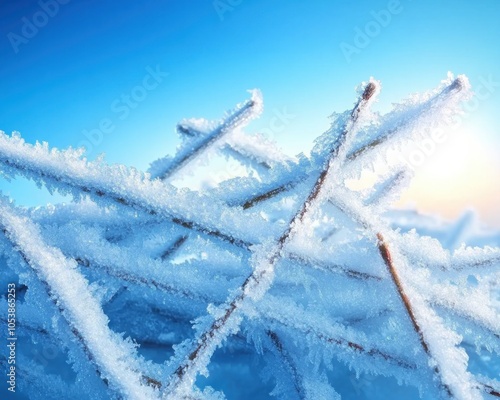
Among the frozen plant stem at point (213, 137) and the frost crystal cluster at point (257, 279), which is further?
the frozen plant stem at point (213, 137)

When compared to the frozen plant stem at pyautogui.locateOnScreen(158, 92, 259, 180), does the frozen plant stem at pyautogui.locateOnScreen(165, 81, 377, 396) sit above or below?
below

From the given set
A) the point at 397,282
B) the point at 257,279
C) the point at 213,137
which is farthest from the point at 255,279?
the point at 213,137

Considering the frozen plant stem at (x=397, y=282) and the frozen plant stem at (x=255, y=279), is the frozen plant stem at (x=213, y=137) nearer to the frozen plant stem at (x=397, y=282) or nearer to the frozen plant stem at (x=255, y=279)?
the frozen plant stem at (x=255, y=279)

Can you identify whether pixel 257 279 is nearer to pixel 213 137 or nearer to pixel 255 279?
pixel 255 279

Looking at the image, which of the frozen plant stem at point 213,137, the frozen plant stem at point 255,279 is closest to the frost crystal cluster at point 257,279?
the frozen plant stem at point 255,279

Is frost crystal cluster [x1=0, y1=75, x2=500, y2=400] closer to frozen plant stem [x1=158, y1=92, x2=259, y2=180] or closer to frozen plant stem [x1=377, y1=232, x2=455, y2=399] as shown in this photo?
frozen plant stem [x1=377, y1=232, x2=455, y2=399]

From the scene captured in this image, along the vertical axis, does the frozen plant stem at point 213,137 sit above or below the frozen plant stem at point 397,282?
above

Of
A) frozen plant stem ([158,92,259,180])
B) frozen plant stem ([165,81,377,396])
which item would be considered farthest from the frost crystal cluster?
frozen plant stem ([158,92,259,180])

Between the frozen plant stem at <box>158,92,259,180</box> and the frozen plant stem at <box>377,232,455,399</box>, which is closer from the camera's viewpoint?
the frozen plant stem at <box>377,232,455,399</box>

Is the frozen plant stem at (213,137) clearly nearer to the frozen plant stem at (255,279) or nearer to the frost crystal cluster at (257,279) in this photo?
the frost crystal cluster at (257,279)
